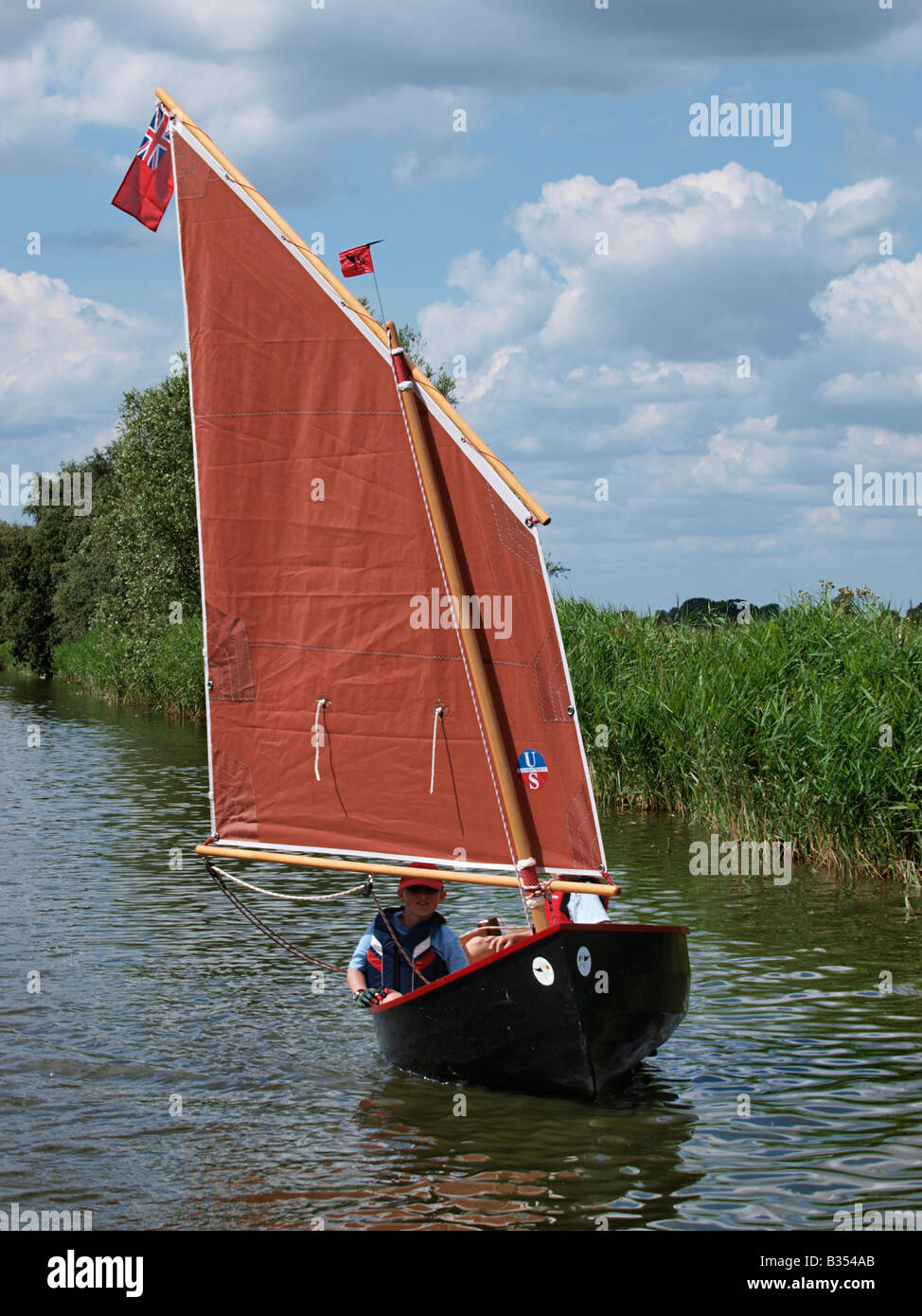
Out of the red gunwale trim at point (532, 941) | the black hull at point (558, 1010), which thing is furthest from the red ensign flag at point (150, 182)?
the black hull at point (558, 1010)

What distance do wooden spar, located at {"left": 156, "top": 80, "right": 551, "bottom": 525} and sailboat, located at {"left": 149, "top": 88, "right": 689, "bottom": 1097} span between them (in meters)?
0.02

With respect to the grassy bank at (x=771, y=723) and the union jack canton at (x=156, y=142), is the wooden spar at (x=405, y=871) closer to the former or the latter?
the union jack canton at (x=156, y=142)

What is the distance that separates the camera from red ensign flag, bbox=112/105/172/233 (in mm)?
11273

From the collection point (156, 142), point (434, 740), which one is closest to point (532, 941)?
point (434, 740)

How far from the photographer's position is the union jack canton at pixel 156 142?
36.8 ft

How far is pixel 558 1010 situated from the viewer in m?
8.60

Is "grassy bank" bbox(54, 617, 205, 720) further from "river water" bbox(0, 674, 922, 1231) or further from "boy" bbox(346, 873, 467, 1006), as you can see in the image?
"boy" bbox(346, 873, 467, 1006)

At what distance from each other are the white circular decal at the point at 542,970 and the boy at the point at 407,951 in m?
1.30

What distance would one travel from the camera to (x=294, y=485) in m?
10.5

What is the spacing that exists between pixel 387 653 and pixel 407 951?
84.4 inches

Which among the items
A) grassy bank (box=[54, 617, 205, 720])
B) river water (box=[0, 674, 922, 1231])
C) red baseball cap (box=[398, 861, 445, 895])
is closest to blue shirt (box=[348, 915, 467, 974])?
red baseball cap (box=[398, 861, 445, 895])

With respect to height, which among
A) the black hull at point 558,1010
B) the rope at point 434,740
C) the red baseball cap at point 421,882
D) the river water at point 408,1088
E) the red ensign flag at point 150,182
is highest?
the red ensign flag at point 150,182

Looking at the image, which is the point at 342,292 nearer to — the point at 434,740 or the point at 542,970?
the point at 434,740

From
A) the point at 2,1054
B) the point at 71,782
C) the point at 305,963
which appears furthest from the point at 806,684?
the point at 71,782
